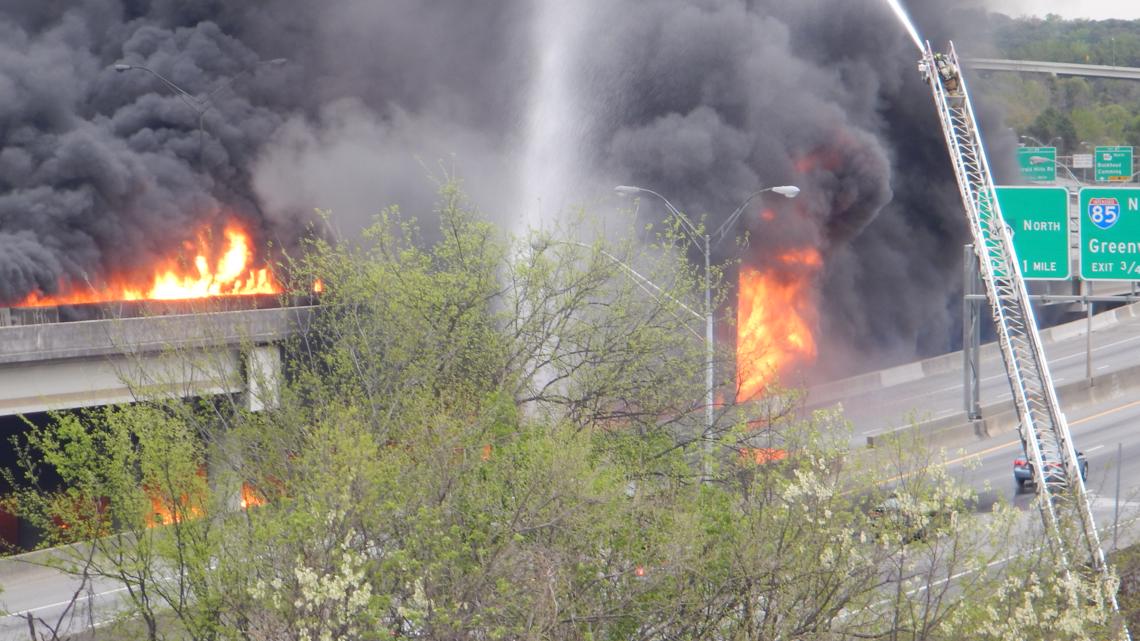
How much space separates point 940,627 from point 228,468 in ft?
21.3

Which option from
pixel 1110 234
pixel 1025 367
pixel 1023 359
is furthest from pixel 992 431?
pixel 1023 359

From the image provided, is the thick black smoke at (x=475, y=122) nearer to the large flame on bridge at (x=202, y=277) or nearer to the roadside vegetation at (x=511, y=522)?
the large flame on bridge at (x=202, y=277)

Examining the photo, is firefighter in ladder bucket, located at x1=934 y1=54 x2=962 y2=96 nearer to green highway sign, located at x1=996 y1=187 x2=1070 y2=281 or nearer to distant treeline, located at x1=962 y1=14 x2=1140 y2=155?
green highway sign, located at x1=996 y1=187 x2=1070 y2=281

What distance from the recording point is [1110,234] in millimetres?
21109

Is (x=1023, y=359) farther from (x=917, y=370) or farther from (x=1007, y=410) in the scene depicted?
(x=917, y=370)

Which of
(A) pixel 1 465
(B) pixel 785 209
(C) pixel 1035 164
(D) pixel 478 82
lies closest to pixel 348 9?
(D) pixel 478 82

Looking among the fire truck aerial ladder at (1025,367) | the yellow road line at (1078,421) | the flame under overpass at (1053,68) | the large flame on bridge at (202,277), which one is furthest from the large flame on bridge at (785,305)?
the fire truck aerial ladder at (1025,367)

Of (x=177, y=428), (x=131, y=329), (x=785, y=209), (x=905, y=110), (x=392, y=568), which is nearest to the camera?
(x=392, y=568)

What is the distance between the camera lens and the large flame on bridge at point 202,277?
115ft

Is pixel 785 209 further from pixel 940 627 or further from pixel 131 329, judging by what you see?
pixel 940 627

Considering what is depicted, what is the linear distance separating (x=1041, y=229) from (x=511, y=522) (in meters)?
13.8

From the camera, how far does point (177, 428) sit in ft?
40.3

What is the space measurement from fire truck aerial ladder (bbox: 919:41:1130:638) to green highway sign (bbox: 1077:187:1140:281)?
314 inches

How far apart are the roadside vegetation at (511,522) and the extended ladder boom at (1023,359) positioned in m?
0.38
